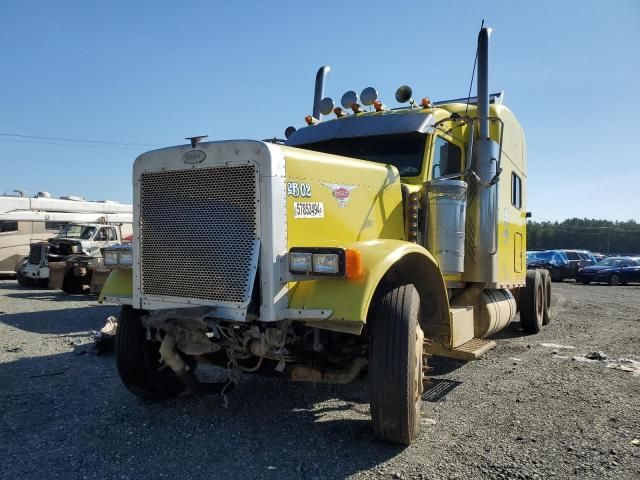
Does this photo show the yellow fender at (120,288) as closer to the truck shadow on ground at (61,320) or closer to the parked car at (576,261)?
the truck shadow on ground at (61,320)

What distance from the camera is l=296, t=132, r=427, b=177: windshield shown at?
222 inches

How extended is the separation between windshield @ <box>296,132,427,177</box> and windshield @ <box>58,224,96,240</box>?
579 inches

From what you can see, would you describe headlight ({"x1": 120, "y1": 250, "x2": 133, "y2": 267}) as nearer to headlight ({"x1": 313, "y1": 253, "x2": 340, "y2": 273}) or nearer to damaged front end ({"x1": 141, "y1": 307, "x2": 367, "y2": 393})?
damaged front end ({"x1": 141, "y1": 307, "x2": 367, "y2": 393})

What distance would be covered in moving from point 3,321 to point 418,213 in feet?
27.9

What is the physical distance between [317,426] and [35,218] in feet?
64.9

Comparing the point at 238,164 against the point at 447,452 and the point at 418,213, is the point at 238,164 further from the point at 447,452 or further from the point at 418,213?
the point at 447,452

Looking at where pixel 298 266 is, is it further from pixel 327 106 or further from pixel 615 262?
pixel 615 262

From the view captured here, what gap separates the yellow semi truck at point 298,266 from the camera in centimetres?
381

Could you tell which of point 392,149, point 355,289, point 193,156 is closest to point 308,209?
point 355,289

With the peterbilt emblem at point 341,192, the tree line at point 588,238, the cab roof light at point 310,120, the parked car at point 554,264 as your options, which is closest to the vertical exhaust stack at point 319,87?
the cab roof light at point 310,120

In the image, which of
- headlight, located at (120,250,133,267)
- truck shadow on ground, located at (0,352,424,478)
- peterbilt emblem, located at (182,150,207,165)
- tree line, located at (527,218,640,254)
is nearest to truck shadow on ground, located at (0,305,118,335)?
truck shadow on ground, located at (0,352,424,478)

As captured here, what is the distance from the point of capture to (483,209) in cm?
638

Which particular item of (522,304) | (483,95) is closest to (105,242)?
(522,304)

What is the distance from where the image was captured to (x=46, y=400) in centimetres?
509
